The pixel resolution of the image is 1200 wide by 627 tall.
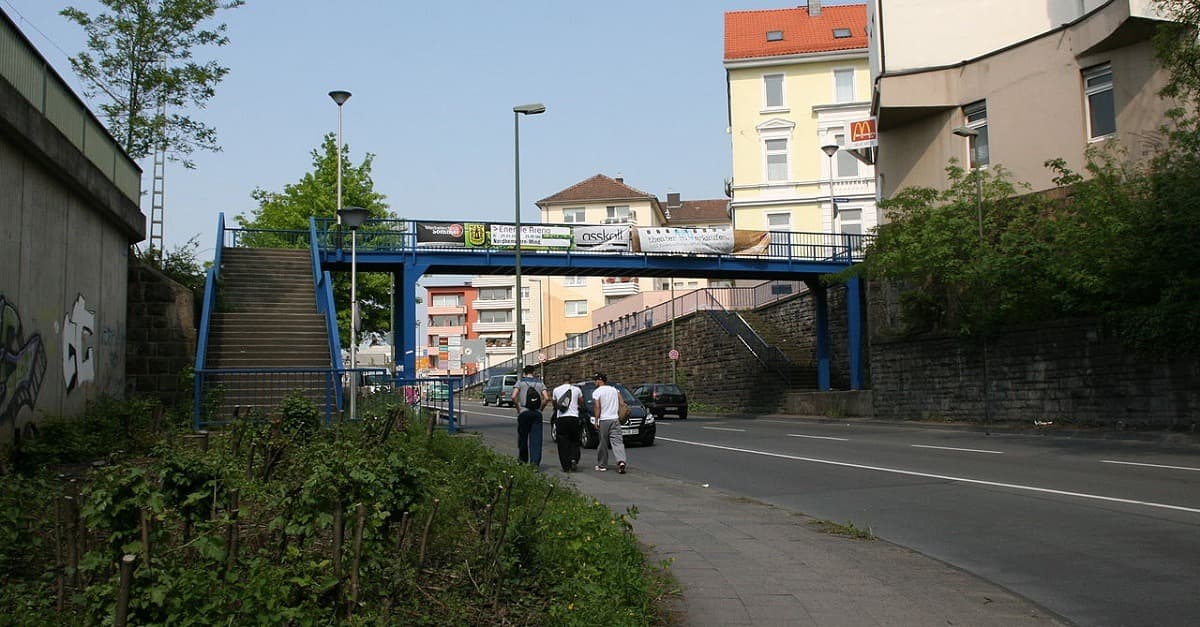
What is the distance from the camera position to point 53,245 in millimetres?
14297

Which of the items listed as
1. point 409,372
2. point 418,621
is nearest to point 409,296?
point 409,372

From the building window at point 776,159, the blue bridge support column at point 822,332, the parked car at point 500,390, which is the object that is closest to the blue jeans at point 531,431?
the blue bridge support column at point 822,332

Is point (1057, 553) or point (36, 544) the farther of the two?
point (1057, 553)

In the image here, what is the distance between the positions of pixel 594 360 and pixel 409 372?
29.1 metres

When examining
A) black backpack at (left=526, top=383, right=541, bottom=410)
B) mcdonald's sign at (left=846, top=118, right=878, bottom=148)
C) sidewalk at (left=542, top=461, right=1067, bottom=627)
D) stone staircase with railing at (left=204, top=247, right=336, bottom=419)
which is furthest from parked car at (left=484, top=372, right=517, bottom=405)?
sidewalk at (left=542, top=461, right=1067, bottom=627)

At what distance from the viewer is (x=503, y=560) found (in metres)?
5.92

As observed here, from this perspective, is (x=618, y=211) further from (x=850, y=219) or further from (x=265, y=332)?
(x=265, y=332)

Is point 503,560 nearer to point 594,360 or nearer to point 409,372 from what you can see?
point 409,372

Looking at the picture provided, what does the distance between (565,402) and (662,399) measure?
22.5 metres

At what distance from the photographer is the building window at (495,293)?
113 meters

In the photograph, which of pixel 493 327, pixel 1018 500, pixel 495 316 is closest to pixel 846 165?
pixel 1018 500

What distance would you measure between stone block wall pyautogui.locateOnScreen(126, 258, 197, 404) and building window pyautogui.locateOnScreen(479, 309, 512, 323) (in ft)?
301

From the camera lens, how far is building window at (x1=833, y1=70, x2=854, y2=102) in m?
61.4

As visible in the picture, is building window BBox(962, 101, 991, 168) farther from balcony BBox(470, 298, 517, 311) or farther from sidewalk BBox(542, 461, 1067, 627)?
balcony BBox(470, 298, 517, 311)
